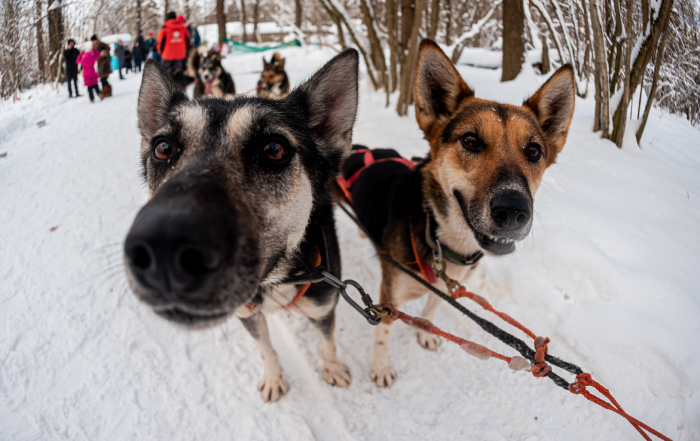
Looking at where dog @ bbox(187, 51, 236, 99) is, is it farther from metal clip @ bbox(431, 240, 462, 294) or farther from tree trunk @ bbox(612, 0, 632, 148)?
tree trunk @ bbox(612, 0, 632, 148)

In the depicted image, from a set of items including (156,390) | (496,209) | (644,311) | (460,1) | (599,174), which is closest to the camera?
(496,209)

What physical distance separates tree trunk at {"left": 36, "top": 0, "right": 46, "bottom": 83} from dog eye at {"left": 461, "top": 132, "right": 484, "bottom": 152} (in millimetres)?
4423

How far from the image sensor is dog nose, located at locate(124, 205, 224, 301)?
39.8 inches

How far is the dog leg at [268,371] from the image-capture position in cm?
263

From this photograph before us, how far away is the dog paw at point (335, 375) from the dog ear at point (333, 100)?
195 centimetres

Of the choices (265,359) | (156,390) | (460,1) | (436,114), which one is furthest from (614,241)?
(460,1)

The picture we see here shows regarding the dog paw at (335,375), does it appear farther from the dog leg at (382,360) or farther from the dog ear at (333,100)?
the dog ear at (333,100)

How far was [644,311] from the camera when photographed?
2.92 meters

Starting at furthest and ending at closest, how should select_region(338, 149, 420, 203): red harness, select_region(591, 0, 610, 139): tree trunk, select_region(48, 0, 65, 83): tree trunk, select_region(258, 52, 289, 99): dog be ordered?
select_region(258, 52, 289, 99): dog
select_region(591, 0, 610, 139): tree trunk
select_region(338, 149, 420, 203): red harness
select_region(48, 0, 65, 83): tree trunk

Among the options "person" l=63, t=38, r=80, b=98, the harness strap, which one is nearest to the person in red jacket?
"person" l=63, t=38, r=80, b=98

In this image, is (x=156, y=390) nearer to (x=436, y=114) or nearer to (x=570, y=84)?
(x=436, y=114)

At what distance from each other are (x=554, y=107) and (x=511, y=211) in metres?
1.46

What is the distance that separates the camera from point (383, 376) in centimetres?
298

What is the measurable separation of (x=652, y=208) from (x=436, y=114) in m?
2.88
